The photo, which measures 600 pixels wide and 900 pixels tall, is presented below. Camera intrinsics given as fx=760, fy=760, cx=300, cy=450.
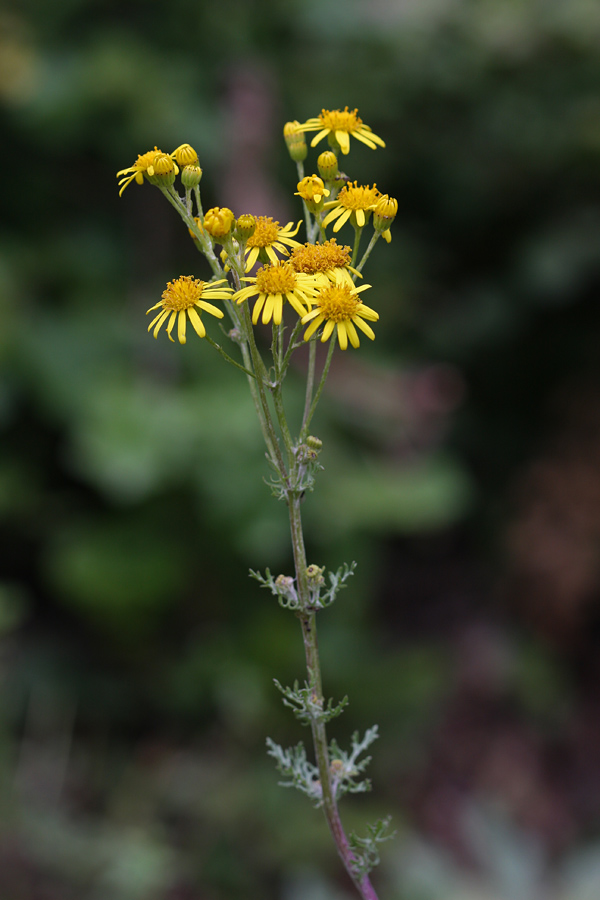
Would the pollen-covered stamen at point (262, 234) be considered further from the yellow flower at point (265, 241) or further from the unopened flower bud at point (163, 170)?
the unopened flower bud at point (163, 170)

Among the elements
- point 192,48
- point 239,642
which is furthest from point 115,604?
point 192,48

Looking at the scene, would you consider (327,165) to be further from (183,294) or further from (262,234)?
(183,294)

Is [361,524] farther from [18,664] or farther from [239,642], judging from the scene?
[18,664]

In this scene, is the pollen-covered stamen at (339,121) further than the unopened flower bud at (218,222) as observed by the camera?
Yes

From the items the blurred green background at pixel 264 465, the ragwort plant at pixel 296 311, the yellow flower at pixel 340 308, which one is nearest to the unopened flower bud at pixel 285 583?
the ragwort plant at pixel 296 311

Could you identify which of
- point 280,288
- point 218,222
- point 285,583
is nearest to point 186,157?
point 218,222

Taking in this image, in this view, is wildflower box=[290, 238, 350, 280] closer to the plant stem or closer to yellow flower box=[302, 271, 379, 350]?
yellow flower box=[302, 271, 379, 350]
